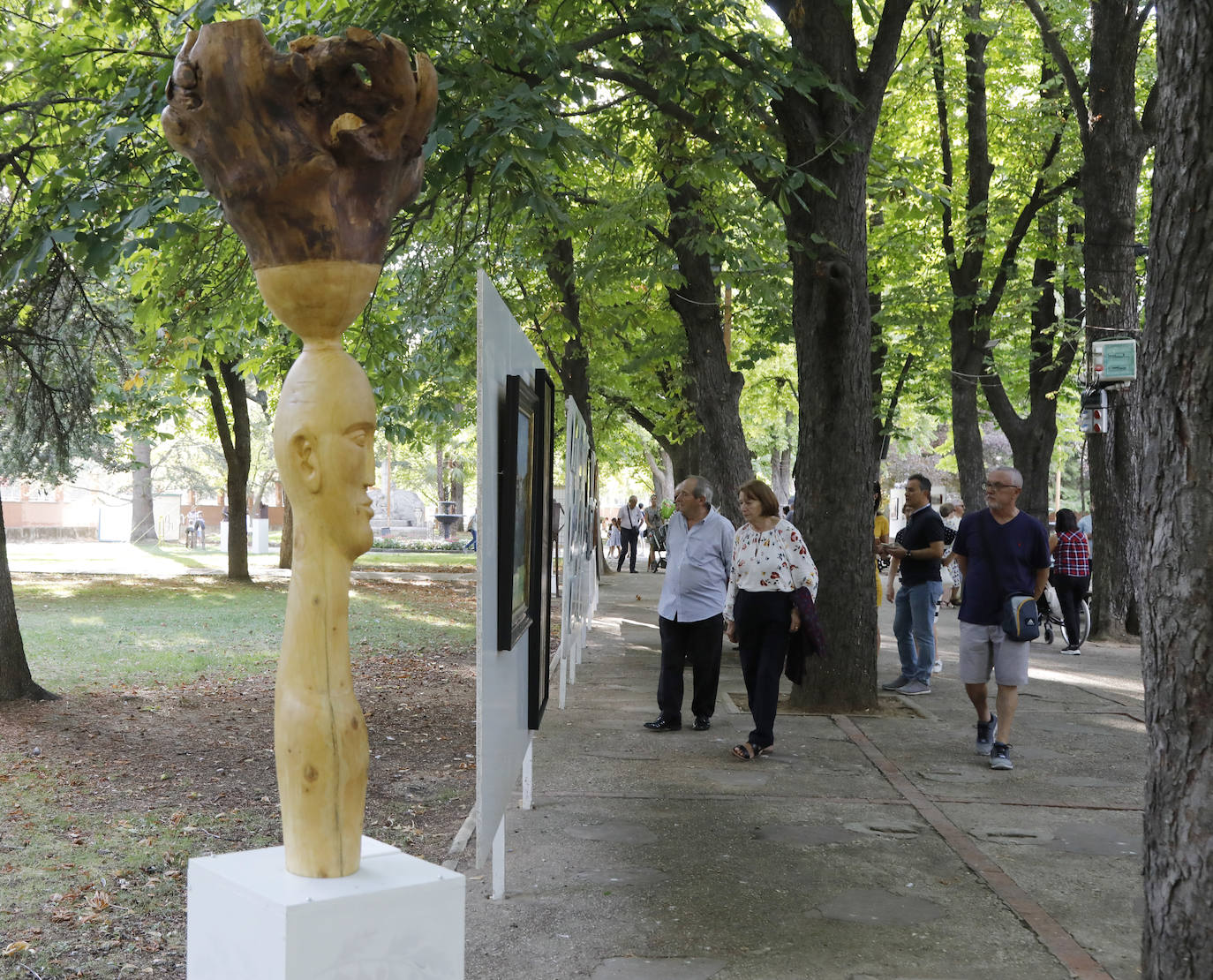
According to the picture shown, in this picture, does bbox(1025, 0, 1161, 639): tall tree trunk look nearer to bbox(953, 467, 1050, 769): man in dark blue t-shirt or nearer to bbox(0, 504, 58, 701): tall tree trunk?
bbox(953, 467, 1050, 769): man in dark blue t-shirt

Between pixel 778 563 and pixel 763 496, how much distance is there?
53 centimetres

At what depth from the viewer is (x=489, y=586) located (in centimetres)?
424

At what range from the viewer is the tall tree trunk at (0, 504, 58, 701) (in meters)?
9.81

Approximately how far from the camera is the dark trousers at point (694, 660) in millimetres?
9102

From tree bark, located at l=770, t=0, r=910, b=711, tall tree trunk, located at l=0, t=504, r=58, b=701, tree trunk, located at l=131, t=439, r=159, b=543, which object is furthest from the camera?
tree trunk, located at l=131, t=439, r=159, b=543

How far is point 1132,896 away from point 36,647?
12.2 m

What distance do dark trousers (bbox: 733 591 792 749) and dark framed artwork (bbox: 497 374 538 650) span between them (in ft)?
10.3

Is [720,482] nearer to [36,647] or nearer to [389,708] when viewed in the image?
[389,708]

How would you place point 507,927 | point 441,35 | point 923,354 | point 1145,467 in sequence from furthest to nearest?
1. point 923,354
2. point 441,35
3. point 507,927
4. point 1145,467

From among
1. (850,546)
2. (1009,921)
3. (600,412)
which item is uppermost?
(600,412)

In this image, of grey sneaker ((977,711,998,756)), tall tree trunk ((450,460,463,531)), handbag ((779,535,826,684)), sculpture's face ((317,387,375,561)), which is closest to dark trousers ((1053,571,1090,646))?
grey sneaker ((977,711,998,756))

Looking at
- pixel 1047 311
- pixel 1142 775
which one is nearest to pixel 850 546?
pixel 1142 775

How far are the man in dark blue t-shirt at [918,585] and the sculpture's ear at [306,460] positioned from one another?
9062 millimetres

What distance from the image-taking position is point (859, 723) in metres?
9.78
